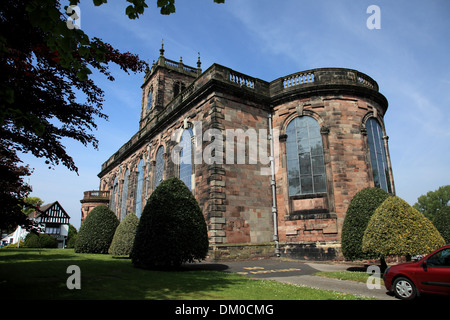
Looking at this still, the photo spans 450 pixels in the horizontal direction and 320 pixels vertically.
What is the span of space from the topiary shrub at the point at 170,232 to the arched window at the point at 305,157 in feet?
24.6

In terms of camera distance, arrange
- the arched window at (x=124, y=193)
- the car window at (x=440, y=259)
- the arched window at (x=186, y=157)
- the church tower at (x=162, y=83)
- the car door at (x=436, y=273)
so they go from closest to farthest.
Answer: the car door at (x=436, y=273) → the car window at (x=440, y=259) → the arched window at (x=186, y=157) → the arched window at (x=124, y=193) → the church tower at (x=162, y=83)

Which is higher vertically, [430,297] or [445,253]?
[445,253]

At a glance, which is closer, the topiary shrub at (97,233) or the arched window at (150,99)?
the topiary shrub at (97,233)

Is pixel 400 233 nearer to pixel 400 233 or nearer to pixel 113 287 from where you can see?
pixel 400 233

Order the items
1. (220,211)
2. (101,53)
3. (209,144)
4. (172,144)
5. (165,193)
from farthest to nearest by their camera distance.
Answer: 1. (172,144)
2. (209,144)
3. (220,211)
4. (165,193)
5. (101,53)

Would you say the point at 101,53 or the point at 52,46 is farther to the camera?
the point at 101,53

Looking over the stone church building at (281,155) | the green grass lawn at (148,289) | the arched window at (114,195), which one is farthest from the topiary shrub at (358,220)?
the arched window at (114,195)

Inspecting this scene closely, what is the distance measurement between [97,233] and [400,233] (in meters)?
17.8

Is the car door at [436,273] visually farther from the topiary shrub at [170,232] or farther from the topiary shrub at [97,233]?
the topiary shrub at [97,233]

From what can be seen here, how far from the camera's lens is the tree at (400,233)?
884 centimetres
